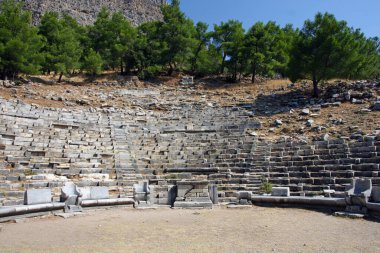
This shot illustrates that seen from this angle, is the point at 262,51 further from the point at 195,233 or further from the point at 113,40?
the point at 195,233

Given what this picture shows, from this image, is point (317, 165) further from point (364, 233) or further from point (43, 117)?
point (43, 117)

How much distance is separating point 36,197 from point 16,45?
18.1m

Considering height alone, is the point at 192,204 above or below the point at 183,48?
below

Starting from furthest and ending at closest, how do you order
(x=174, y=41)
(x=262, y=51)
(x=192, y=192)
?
(x=174, y=41) → (x=262, y=51) → (x=192, y=192)

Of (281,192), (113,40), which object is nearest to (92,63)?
(113,40)

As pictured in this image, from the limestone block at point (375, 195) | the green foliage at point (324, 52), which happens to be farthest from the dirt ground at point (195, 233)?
the green foliage at point (324, 52)

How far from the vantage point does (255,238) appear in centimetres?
682

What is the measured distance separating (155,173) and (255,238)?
25.6 feet

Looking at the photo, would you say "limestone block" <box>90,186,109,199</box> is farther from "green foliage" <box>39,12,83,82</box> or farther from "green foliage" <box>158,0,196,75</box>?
"green foliage" <box>158,0,196,75</box>

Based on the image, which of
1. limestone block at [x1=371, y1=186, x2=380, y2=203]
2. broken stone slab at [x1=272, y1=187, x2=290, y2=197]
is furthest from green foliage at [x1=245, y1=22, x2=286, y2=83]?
limestone block at [x1=371, y1=186, x2=380, y2=203]

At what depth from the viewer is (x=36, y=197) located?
9.72 meters

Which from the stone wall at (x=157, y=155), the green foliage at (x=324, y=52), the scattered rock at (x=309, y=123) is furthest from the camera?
the green foliage at (x=324, y=52)

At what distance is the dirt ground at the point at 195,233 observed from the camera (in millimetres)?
6172

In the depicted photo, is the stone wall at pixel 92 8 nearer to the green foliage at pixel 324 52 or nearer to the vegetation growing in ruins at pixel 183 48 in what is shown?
the vegetation growing in ruins at pixel 183 48
